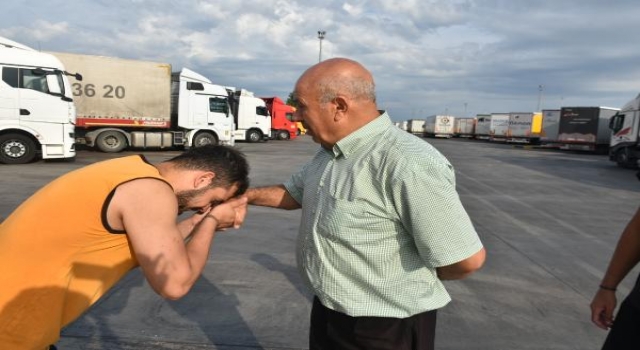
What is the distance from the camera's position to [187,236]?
1.89 meters

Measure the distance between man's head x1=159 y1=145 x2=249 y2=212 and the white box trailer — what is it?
164 ft

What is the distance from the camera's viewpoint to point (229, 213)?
1921 millimetres

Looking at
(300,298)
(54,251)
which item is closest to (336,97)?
(54,251)

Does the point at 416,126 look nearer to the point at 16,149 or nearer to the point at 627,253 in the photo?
the point at 16,149

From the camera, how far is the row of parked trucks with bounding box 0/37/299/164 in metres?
12.7

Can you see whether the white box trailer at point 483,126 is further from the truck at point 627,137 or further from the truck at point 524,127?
the truck at point 627,137

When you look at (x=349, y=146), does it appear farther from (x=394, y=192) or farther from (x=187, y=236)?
(x=187, y=236)

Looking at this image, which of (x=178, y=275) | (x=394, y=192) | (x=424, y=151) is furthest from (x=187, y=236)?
(x=424, y=151)

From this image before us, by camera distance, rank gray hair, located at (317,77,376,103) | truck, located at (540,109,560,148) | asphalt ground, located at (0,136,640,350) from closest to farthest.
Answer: gray hair, located at (317,77,376,103) → asphalt ground, located at (0,136,640,350) → truck, located at (540,109,560,148)

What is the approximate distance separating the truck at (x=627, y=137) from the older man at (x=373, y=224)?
2180 centimetres

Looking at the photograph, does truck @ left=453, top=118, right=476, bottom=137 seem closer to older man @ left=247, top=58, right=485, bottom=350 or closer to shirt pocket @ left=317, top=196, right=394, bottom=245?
older man @ left=247, top=58, right=485, bottom=350

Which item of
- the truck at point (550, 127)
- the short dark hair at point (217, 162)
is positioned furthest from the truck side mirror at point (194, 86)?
the truck at point (550, 127)

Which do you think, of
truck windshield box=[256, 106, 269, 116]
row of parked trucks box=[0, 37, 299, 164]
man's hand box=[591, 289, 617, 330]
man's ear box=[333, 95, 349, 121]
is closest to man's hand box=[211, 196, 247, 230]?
man's ear box=[333, 95, 349, 121]

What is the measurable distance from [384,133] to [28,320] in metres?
1.38
